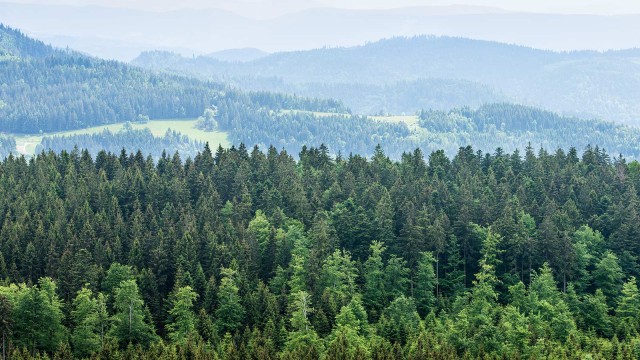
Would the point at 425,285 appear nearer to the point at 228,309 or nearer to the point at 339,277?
the point at 339,277

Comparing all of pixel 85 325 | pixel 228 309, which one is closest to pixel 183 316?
pixel 228 309

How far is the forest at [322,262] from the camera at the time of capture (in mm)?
101562

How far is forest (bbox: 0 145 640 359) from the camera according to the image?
102m

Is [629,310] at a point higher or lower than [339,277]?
lower

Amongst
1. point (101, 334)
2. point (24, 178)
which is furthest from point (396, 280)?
point (24, 178)

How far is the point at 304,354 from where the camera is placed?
94.1m

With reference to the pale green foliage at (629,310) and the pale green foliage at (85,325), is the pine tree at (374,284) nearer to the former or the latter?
the pale green foliage at (629,310)

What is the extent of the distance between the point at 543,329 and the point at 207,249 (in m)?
47.5

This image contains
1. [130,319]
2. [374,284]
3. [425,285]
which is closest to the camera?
[130,319]

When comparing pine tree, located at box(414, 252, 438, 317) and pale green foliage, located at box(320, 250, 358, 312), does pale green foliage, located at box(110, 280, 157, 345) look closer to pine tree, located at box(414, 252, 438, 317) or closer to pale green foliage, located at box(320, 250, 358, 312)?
pale green foliage, located at box(320, 250, 358, 312)

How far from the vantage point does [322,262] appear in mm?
119812

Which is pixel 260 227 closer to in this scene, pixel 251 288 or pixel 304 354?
pixel 251 288

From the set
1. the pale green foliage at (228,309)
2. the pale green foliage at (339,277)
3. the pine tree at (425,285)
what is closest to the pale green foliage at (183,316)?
the pale green foliage at (228,309)

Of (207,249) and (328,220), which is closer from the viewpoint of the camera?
(207,249)
